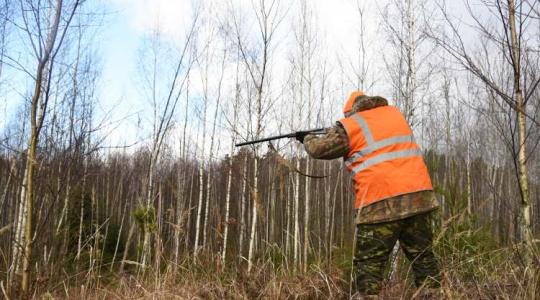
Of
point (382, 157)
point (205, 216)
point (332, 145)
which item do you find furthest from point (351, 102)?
point (205, 216)

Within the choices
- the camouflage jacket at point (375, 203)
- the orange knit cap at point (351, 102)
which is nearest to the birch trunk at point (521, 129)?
the camouflage jacket at point (375, 203)

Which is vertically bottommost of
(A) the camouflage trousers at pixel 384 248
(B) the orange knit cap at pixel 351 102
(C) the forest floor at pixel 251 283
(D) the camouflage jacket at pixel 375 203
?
(C) the forest floor at pixel 251 283

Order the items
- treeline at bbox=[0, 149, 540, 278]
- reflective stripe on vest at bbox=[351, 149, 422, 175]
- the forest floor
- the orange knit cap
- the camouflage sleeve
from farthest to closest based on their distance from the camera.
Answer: the orange knit cap < treeline at bbox=[0, 149, 540, 278] < the camouflage sleeve < reflective stripe on vest at bbox=[351, 149, 422, 175] < the forest floor

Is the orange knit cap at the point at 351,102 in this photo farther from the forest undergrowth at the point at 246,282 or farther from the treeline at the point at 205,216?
the forest undergrowth at the point at 246,282

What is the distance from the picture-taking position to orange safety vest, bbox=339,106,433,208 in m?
2.88

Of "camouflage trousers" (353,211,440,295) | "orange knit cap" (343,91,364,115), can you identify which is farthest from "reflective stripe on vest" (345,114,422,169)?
"camouflage trousers" (353,211,440,295)

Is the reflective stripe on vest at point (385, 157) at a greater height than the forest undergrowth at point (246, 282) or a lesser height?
greater

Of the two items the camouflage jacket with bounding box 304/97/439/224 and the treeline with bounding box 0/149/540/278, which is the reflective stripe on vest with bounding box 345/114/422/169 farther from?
the treeline with bounding box 0/149/540/278

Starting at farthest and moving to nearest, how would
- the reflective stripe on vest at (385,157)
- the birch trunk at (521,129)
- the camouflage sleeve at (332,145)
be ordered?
the camouflage sleeve at (332,145)
the reflective stripe on vest at (385,157)
the birch trunk at (521,129)

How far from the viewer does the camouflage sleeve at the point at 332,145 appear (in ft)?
10.0

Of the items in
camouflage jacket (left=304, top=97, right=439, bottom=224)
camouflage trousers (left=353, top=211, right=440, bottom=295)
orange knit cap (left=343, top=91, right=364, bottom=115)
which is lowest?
camouflage trousers (left=353, top=211, right=440, bottom=295)

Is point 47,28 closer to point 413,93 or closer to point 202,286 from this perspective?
point 202,286

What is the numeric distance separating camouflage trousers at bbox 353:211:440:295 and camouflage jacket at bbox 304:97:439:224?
0.07 m

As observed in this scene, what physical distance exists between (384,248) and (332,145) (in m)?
0.81
